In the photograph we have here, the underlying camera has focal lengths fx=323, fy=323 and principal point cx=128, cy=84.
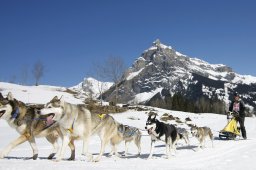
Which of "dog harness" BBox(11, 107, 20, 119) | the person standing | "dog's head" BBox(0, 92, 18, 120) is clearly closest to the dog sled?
the person standing

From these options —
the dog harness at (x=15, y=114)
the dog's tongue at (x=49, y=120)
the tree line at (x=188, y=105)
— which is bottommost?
the dog's tongue at (x=49, y=120)

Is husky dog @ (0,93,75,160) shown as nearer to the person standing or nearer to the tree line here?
the person standing

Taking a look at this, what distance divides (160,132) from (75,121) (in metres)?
3.28

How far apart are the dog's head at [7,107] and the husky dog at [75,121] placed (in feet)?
A: 2.84

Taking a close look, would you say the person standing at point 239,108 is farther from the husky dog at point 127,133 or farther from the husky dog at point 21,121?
the husky dog at point 21,121

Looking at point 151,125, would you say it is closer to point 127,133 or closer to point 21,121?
point 127,133

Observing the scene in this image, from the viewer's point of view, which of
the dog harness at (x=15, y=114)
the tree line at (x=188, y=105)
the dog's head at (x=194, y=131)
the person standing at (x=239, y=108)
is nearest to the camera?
the dog harness at (x=15, y=114)

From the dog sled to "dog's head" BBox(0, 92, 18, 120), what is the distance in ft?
33.4

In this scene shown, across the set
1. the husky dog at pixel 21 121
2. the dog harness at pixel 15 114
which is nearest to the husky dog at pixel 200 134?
the husky dog at pixel 21 121

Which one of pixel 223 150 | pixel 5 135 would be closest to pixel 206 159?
pixel 223 150

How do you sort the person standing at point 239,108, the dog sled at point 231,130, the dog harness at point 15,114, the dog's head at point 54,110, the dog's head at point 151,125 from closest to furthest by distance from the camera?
the dog's head at point 54,110
the dog harness at point 15,114
the dog's head at point 151,125
the dog sled at point 231,130
the person standing at point 239,108

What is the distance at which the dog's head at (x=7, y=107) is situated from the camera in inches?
304

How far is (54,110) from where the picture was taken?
25.2ft

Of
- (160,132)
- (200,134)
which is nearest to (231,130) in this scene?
(200,134)
